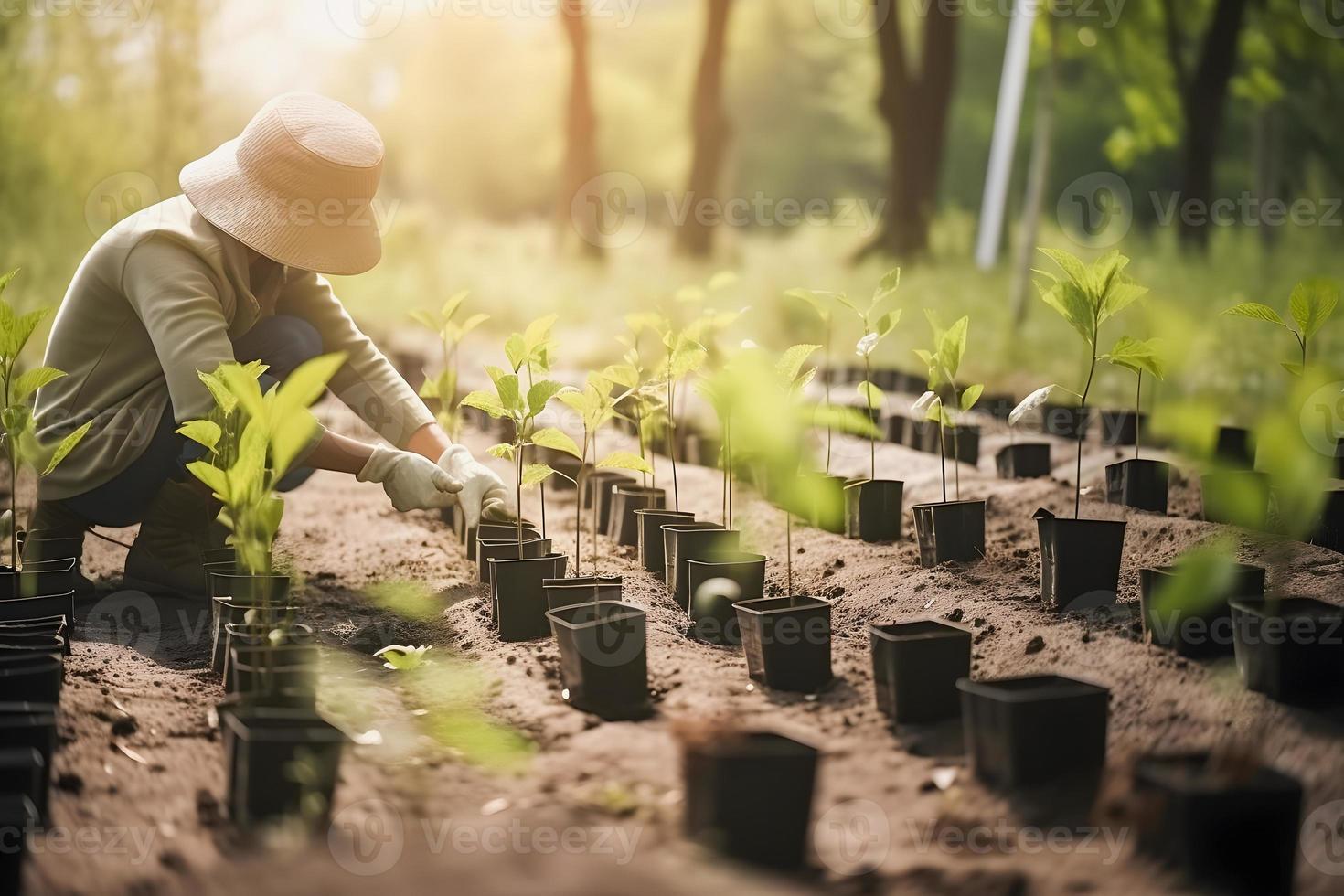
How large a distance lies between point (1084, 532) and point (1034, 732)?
0.77 m

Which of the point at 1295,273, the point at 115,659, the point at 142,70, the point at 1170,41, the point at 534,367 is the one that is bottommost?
the point at 115,659

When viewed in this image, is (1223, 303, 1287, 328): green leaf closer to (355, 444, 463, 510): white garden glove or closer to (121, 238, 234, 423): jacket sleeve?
(355, 444, 463, 510): white garden glove

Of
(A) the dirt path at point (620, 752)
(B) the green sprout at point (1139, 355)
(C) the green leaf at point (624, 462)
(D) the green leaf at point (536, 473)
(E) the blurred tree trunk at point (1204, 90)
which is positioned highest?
(E) the blurred tree trunk at point (1204, 90)

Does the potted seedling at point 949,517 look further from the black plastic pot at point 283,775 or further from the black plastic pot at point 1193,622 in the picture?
the black plastic pot at point 283,775

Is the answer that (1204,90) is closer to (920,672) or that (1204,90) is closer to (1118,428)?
(1118,428)

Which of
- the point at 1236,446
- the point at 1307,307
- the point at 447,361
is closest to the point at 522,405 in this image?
the point at 447,361

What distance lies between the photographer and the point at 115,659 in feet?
7.29

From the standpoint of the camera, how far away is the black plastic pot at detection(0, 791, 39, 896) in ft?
4.09

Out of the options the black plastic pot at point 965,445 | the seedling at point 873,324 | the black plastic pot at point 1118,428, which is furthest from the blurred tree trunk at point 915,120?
the seedling at point 873,324

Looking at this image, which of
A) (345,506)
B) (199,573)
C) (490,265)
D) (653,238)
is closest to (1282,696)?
(199,573)

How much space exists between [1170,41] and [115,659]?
9421 millimetres

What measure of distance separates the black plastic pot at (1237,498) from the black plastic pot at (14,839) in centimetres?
193

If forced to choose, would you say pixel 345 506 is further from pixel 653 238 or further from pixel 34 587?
pixel 653 238

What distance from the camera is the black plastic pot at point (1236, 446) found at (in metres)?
3.24
